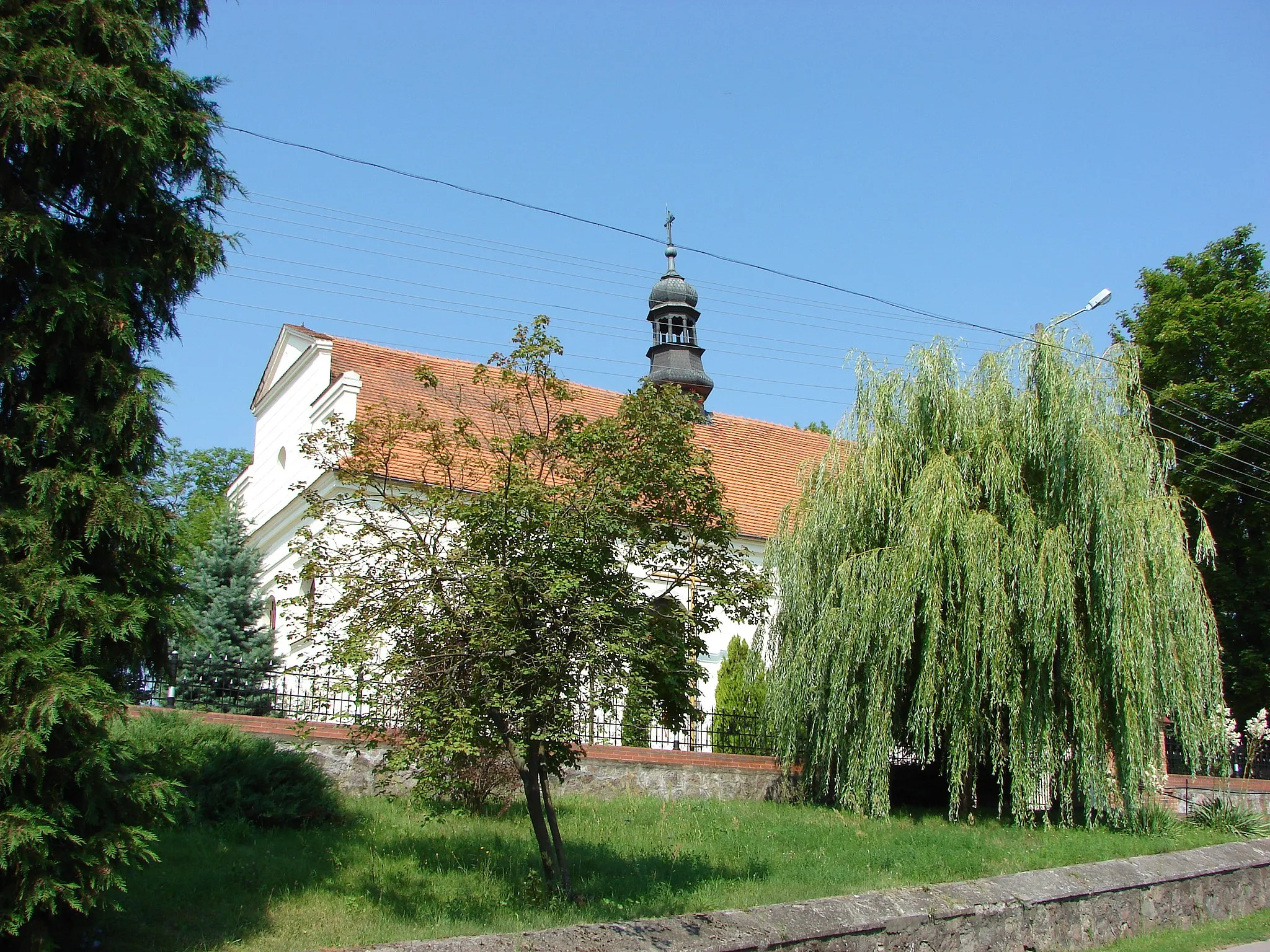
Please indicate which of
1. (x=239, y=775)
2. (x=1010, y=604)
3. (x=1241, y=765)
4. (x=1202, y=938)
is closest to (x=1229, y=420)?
(x=1241, y=765)

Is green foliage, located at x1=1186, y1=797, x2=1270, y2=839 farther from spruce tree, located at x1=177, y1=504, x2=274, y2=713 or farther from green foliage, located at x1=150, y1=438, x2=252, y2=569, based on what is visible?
green foliage, located at x1=150, y1=438, x2=252, y2=569

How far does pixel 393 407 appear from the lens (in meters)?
21.6

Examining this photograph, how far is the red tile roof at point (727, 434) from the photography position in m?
22.5

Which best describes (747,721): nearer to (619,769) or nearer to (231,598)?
(619,769)

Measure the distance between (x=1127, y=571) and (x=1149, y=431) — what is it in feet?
8.61

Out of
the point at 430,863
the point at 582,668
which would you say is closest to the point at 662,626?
the point at 582,668

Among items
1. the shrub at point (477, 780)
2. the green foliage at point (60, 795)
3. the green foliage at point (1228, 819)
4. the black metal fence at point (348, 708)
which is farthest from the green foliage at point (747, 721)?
the green foliage at point (60, 795)

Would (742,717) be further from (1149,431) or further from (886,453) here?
(1149,431)

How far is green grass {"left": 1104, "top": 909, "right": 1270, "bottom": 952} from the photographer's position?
9453 mm

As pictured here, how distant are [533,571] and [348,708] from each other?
596 cm

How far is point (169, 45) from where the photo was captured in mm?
8234

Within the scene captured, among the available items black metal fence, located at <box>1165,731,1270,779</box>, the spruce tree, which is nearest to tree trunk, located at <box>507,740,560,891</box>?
the spruce tree

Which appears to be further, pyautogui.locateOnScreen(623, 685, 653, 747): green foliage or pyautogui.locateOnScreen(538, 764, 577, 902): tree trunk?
pyautogui.locateOnScreen(538, 764, 577, 902): tree trunk

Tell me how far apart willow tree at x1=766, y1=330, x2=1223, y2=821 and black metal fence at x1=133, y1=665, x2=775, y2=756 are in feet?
4.21
